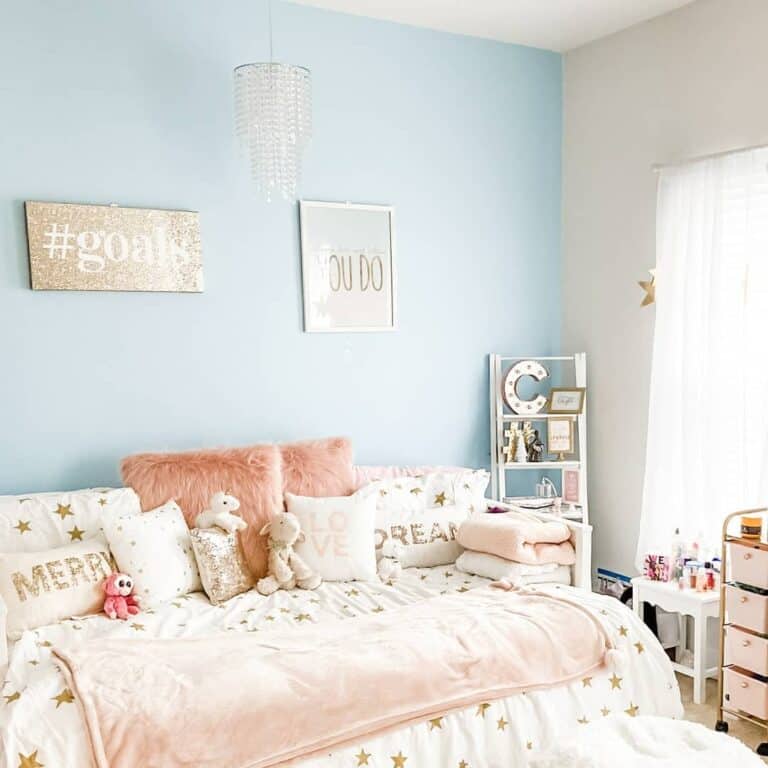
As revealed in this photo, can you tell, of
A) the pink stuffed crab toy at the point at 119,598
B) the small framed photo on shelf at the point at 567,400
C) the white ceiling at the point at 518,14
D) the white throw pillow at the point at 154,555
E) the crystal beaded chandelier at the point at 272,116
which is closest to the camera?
the pink stuffed crab toy at the point at 119,598

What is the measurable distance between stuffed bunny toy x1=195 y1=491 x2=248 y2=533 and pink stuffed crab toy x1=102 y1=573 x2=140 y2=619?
340 mm

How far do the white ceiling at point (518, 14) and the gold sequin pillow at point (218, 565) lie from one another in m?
2.06

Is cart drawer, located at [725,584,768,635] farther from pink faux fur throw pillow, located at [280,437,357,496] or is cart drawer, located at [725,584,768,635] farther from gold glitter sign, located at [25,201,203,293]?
gold glitter sign, located at [25,201,203,293]

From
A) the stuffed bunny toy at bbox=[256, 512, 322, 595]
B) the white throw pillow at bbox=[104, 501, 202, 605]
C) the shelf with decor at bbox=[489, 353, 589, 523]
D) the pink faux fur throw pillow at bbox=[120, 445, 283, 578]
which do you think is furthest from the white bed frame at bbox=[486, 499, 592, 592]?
the white throw pillow at bbox=[104, 501, 202, 605]

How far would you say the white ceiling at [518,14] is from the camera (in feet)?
10.6

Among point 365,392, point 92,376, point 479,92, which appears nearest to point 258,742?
point 92,376

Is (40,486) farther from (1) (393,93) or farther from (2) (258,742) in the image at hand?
(1) (393,93)

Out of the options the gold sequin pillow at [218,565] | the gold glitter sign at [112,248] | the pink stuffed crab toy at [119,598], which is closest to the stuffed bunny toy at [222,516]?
the gold sequin pillow at [218,565]

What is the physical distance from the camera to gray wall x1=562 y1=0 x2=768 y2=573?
311cm

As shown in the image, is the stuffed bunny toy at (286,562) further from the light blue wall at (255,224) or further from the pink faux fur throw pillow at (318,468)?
the light blue wall at (255,224)

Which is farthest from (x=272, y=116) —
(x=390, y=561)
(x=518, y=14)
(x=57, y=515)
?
(x=390, y=561)

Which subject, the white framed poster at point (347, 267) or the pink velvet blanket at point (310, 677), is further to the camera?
the white framed poster at point (347, 267)

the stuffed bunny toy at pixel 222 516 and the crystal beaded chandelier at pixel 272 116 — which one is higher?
the crystal beaded chandelier at pixel 272 116

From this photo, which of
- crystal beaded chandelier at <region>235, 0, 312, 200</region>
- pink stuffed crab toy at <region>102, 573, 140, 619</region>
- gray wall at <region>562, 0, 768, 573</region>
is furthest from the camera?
gray wall at <region>562, 0, 768, 573</region>
